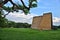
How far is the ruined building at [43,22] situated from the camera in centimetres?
1184

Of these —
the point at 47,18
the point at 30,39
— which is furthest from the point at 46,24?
the point at 30,39

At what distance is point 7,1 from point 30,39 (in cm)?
162

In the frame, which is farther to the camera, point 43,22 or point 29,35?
point 43,22

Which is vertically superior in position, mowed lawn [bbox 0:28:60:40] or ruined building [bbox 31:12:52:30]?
ruined building [bbox 31:12:52:30]

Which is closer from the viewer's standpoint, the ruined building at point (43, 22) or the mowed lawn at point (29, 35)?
the mowed lawn at point (29, 35)

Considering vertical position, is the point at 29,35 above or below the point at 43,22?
below

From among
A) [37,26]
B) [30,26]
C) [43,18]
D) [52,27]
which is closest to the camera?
[52,27]

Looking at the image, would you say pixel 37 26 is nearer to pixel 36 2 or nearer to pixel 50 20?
pixel 50 20

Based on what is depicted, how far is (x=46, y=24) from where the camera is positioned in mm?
12227

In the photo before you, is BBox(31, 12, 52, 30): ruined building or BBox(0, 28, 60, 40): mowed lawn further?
BBox(31, 12, 52, 30): ruined building

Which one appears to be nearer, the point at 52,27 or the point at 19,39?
the point at 19,39

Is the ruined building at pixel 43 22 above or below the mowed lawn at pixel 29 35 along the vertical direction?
above

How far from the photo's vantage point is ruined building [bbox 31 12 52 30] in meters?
11.8

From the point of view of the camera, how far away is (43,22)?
41.4 feet
